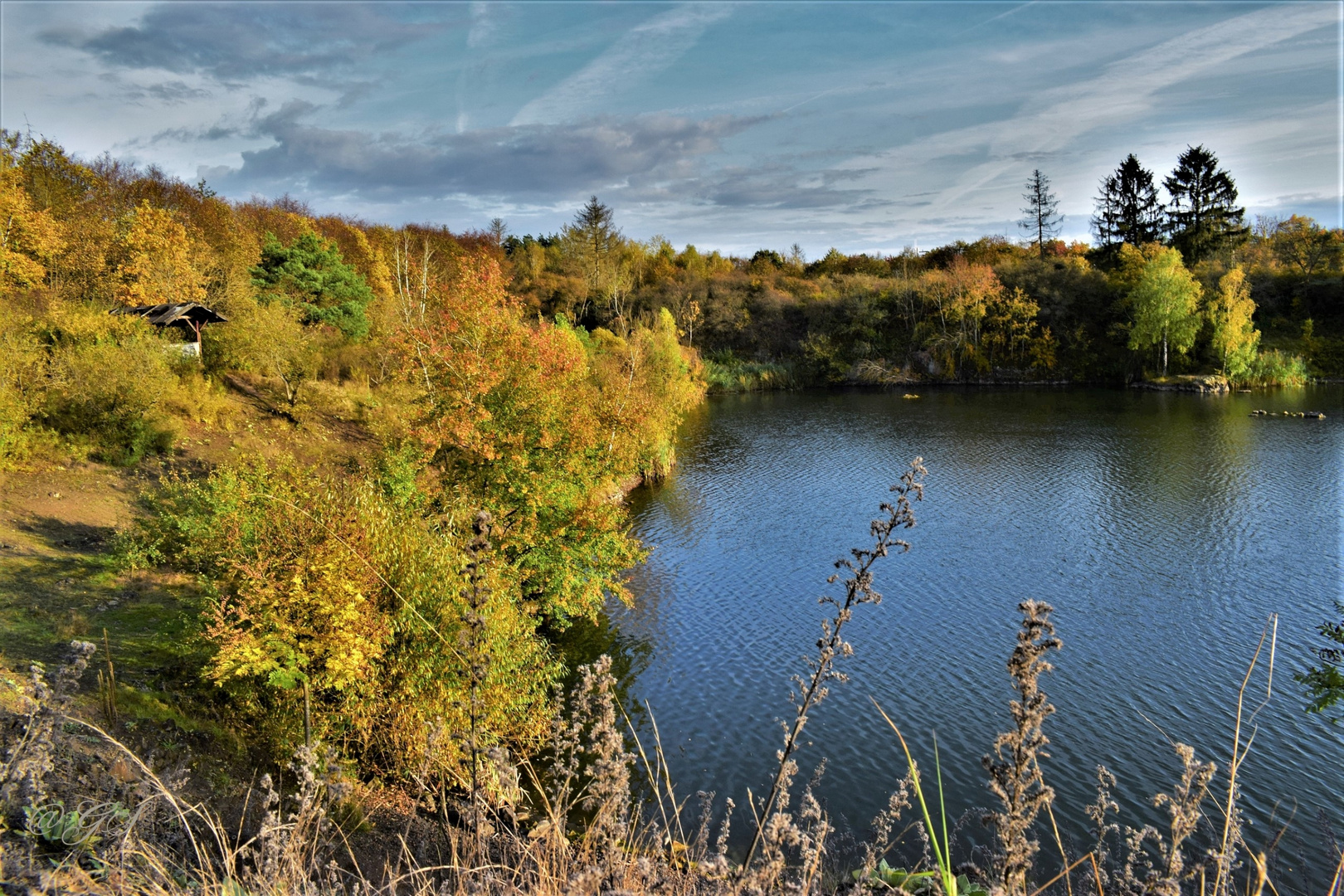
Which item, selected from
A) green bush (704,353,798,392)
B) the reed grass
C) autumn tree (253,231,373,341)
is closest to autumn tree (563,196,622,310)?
green bush (704,353,798,392)

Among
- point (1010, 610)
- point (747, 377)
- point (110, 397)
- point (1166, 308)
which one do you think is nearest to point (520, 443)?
point (1010, 610)

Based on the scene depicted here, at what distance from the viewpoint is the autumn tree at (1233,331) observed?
2419 inches

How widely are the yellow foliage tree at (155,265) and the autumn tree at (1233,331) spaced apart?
230ft

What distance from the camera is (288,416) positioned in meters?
33.7

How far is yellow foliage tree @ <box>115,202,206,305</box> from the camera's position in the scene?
3538 cm

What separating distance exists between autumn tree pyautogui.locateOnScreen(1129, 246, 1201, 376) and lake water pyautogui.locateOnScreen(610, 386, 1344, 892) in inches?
974

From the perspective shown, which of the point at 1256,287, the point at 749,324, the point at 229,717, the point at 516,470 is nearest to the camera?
the point at 229,717

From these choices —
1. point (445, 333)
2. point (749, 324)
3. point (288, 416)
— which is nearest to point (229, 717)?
point (445, 333)

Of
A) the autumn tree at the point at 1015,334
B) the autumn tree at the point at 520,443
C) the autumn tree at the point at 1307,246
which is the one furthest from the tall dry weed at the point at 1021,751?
the autumn tree at the point at 1307,246

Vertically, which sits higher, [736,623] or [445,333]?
[445,333]

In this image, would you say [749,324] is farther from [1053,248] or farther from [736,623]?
[736,623]

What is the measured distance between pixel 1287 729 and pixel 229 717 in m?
18.9

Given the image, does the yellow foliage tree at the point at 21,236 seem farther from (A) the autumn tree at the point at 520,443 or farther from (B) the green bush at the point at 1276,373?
(B) the green bush at the point at 1276,373

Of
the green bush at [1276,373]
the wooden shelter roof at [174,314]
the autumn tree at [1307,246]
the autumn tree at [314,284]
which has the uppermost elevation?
the autumn tree at [1307,246]
